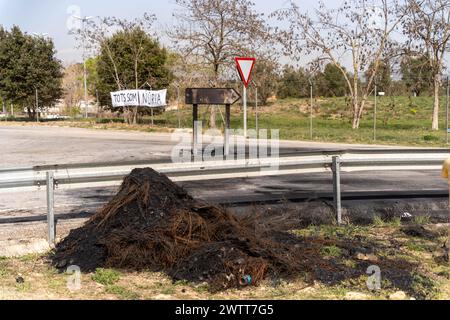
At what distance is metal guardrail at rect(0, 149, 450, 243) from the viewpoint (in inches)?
261

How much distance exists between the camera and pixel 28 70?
41.6 metres

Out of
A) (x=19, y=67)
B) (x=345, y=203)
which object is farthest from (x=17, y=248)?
(x=19, y=67)

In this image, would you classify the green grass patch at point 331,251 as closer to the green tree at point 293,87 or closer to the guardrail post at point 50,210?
the guardrail post at point 50,210

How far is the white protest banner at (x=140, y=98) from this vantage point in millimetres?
27547

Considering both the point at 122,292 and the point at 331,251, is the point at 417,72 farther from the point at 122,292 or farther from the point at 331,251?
the point at 122,292

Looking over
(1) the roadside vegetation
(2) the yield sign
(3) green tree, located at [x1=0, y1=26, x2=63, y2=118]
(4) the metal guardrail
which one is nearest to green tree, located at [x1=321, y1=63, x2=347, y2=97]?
(1) the roadside vegetation

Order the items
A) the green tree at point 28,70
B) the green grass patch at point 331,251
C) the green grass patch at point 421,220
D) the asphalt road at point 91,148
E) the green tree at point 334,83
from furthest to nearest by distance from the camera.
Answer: the green tree at point 28,70 → the green tree at point 334,83 → the asphalt road at point 91,148 → the green grass patch at point 421,220 → the green grass patch at point 331,251

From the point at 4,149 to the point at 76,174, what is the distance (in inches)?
520

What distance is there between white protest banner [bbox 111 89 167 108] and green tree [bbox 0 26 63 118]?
1435cm

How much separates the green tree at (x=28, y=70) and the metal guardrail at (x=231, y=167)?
36.3 m

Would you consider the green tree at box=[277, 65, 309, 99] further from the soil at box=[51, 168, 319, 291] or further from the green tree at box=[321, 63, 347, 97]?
the soil at box=[51, 168, 319, 291]

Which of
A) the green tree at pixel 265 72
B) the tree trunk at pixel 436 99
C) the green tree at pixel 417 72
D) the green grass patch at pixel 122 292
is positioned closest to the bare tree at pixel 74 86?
the green tree at pixel 265 72

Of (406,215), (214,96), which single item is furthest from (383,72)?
(406,215)

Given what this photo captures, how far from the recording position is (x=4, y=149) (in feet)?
61.4
